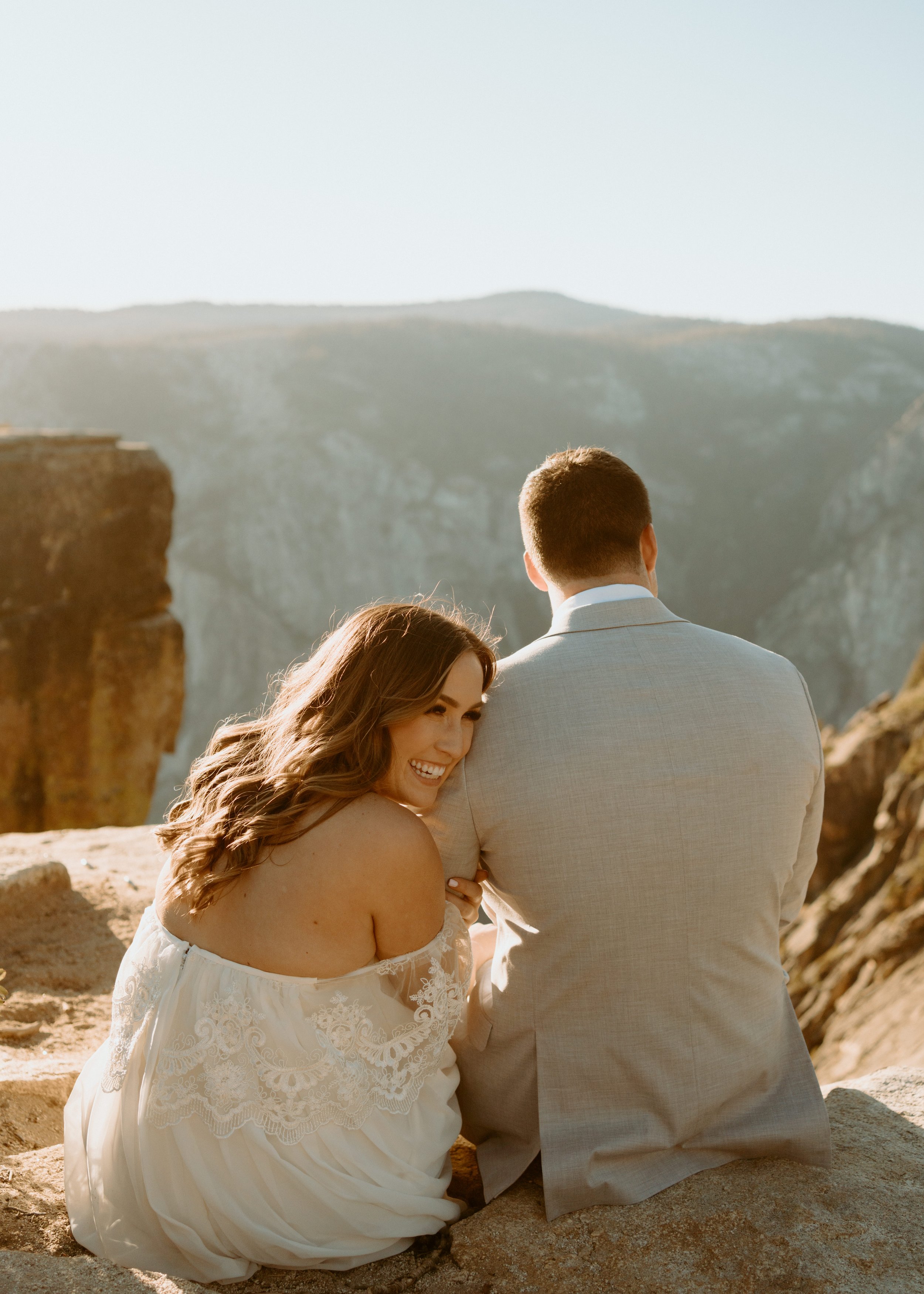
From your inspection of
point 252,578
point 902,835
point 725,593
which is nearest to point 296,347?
point 252,578

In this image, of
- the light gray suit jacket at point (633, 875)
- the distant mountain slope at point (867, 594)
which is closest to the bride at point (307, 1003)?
the light gray suit jacket at point (633, 875)

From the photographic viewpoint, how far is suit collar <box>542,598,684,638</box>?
215 centimetres

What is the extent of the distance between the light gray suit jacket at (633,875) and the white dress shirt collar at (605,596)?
0.02 metres

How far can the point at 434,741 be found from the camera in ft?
6.80

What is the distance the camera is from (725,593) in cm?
3969

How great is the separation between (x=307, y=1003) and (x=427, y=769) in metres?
0.54

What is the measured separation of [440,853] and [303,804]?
341 millimetres

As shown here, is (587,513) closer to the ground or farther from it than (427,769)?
farther from it

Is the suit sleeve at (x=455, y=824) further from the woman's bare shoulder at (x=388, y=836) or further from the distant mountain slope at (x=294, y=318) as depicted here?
the distant mountain slope at (x=294, y=318)

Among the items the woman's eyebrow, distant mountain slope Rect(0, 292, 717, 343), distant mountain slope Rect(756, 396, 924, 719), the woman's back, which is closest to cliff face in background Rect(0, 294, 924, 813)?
distant mountain slope Rect(756, 396, 924, 719)

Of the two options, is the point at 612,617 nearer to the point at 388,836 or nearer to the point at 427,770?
the point at 427,770

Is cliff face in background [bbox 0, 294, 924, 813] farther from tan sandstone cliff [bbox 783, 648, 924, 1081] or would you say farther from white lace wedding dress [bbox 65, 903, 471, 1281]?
white lace wedding dress [bbox 65, 903, 471, 1281]

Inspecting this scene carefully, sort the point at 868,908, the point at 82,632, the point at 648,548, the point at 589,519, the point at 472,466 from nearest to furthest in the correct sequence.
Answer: the point at 589,519 → the point at 648,548 → the point at 868,908 → the point at 82,632 → the point at 472,466

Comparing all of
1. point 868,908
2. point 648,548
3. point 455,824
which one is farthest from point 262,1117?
point 868,908
